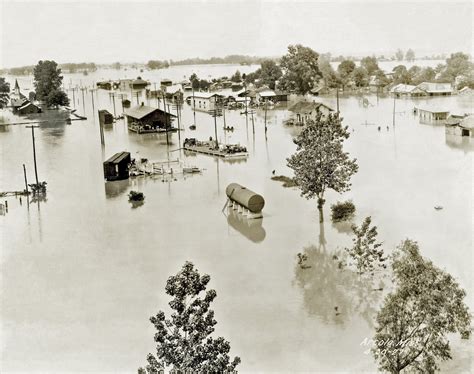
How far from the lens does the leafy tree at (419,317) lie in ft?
24.9

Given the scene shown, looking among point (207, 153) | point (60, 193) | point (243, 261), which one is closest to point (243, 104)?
point (207, 153)

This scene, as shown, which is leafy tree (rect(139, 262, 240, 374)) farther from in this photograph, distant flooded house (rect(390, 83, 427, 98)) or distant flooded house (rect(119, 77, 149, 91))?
distant flooded house (rect(119, 77, 149, 91))

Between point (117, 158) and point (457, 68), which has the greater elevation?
point (457, 68)

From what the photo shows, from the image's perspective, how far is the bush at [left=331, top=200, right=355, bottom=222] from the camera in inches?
629

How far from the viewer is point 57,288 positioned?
1213 cm

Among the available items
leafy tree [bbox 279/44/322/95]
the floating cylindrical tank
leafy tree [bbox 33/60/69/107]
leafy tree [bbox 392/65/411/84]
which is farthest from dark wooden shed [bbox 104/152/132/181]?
leafy tree [bbox 392/65/411/84]

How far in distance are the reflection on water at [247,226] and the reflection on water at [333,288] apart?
1.46 metres

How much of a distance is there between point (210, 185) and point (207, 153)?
6.64 metres

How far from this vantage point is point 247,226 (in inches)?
615

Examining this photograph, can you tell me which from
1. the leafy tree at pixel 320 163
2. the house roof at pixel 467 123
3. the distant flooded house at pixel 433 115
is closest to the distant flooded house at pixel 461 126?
the house roof at pixel 467 123

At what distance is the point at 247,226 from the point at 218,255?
2.30m

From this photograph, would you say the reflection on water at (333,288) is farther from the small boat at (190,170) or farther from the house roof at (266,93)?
the house roof at (266,93)

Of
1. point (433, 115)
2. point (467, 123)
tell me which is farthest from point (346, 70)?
point (467, 123)

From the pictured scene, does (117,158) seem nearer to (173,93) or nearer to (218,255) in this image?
(218,255)
